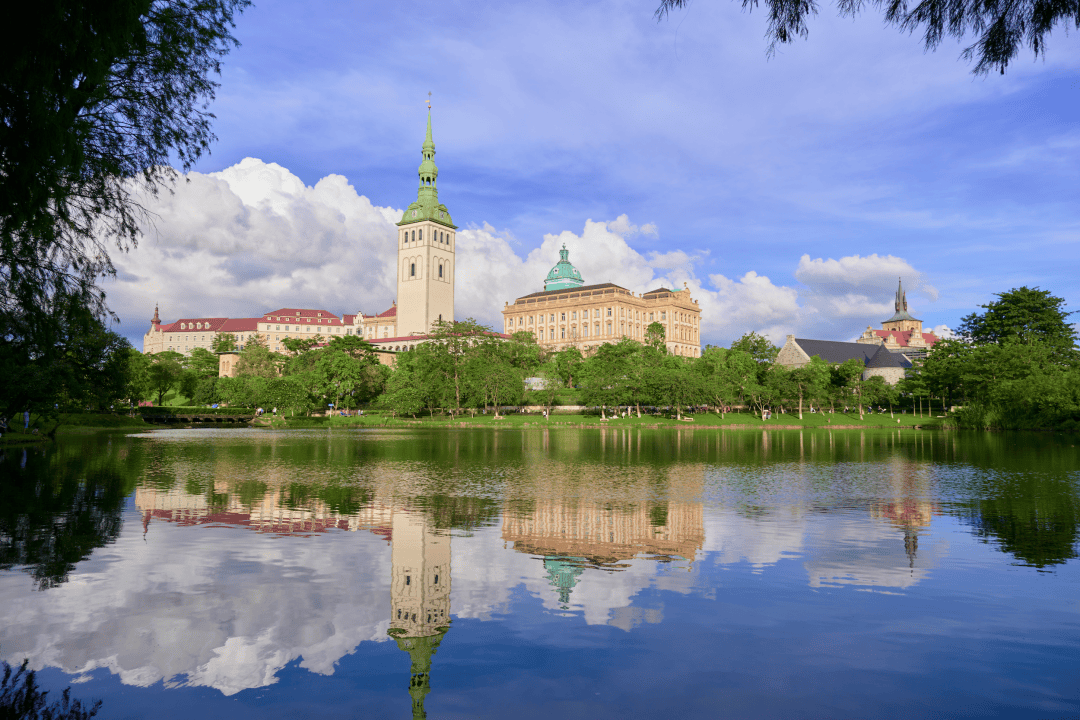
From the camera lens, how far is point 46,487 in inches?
783

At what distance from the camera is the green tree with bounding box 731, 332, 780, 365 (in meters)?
100

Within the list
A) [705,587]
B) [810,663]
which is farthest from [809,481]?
[810,663]

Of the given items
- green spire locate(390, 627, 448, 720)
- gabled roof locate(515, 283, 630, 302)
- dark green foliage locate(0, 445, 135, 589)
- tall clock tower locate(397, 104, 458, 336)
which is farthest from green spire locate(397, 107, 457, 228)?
green spire locate(390, 627, 448, 720)

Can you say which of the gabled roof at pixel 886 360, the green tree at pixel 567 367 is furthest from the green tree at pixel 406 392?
the gabled roof at pixel 886 360

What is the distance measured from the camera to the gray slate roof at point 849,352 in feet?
407

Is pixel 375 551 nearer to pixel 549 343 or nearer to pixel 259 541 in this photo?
pixel 259 541

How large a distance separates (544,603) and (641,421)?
71.1 m

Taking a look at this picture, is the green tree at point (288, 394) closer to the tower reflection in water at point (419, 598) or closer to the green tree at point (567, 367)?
the green tree at point (567, 367)

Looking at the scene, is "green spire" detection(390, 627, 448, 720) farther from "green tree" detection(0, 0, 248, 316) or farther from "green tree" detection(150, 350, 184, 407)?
"green tree" detection(150, 350, 184, 407)

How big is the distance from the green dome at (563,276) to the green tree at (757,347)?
62.3 meters

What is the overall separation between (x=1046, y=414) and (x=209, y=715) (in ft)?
228

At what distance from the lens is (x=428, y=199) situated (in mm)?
156375

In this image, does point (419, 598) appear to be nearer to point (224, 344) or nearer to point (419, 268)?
point (419, 268)

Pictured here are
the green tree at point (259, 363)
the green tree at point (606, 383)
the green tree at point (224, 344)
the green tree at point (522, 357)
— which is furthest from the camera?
the green tree at point (224, 344)
